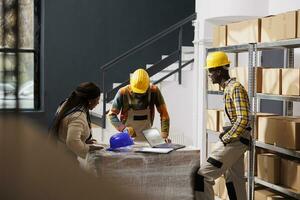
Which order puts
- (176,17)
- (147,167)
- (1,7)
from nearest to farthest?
(1,7) → (147,167) → (176,17)

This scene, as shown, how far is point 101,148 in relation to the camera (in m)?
4.08

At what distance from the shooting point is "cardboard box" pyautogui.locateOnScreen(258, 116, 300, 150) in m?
4.43

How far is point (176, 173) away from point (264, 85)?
1492 mm

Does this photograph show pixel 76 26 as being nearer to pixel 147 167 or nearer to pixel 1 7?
pixel 147 167

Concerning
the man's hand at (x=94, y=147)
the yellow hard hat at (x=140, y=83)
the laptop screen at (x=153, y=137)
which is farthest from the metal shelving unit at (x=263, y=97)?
the man's hand at (x=94, y=147)

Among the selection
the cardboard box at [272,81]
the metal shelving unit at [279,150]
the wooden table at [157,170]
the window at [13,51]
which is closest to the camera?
the window at [13,51]

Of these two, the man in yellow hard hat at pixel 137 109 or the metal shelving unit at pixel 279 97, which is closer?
the metal shelving unit at pixel 279 97

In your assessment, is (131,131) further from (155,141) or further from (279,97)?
(279,97)

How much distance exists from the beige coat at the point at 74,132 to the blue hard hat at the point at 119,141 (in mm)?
409

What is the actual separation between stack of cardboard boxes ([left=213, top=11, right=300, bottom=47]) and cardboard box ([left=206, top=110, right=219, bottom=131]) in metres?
0.81

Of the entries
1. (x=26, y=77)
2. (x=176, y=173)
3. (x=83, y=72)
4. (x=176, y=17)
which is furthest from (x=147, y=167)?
(x=176, y=17)

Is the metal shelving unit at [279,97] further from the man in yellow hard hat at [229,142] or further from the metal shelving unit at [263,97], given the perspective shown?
the man in yellow hard hat at [229,142]

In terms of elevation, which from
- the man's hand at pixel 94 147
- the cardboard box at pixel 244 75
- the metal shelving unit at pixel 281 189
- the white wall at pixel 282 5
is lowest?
the metal shelving unit at pixel 281 189

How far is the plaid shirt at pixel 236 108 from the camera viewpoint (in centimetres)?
420
